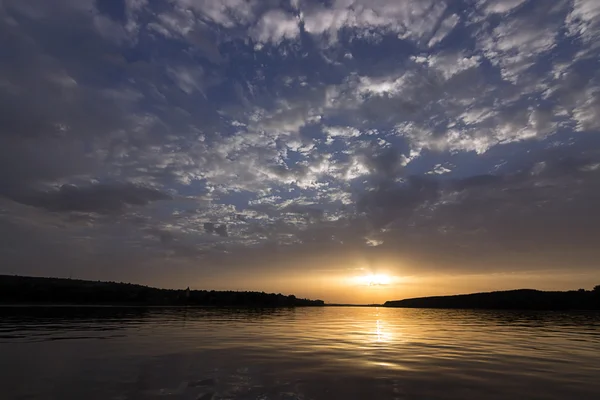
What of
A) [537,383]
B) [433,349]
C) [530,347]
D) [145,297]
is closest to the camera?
[537,383]

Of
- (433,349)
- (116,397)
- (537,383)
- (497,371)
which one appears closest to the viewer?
(116,397)

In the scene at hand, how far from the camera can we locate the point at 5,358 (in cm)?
2020

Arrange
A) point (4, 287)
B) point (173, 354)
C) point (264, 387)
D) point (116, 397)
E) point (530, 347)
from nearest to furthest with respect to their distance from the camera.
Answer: point (116, 397)
point (264, 387)
point (173, 354)
point (530, 347)
point (4, 287)

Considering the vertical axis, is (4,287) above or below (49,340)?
above

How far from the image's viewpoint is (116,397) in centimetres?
1248

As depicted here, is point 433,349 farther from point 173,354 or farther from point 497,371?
point 173,354

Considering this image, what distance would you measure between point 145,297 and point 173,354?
183 m

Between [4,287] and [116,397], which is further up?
[4,287]

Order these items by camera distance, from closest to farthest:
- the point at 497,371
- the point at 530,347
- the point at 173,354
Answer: the point at 497,371, the point at 173,354, the point at 530,347

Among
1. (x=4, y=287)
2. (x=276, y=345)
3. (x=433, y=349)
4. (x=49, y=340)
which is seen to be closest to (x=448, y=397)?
(x=433, y=349)

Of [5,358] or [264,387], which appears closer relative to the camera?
[264,387]

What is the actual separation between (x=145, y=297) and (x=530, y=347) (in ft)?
616

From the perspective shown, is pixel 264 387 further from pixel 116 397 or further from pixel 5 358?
pixel 5 358

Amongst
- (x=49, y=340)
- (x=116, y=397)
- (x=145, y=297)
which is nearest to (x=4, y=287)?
(x=145, y=297)
